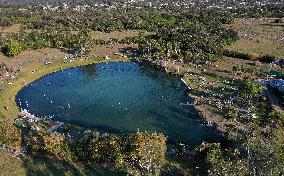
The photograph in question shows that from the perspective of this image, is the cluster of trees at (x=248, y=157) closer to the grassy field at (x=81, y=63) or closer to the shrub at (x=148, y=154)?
the shrub at (x=148, y=154)

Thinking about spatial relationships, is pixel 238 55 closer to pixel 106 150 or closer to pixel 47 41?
pixel 47 41

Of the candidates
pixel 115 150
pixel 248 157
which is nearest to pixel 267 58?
pixel 248 157

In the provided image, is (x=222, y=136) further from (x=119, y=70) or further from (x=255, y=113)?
(x=119, y=70)

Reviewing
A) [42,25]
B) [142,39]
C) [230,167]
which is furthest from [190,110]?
[42,25]

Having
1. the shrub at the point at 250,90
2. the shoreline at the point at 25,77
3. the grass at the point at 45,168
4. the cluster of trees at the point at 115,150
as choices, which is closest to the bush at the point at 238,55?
the shrub at the point at 250,90

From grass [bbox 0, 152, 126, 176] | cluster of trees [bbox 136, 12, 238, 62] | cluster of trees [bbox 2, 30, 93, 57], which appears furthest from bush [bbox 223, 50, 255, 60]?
grass [bbox 0, 152, 126, 176]
